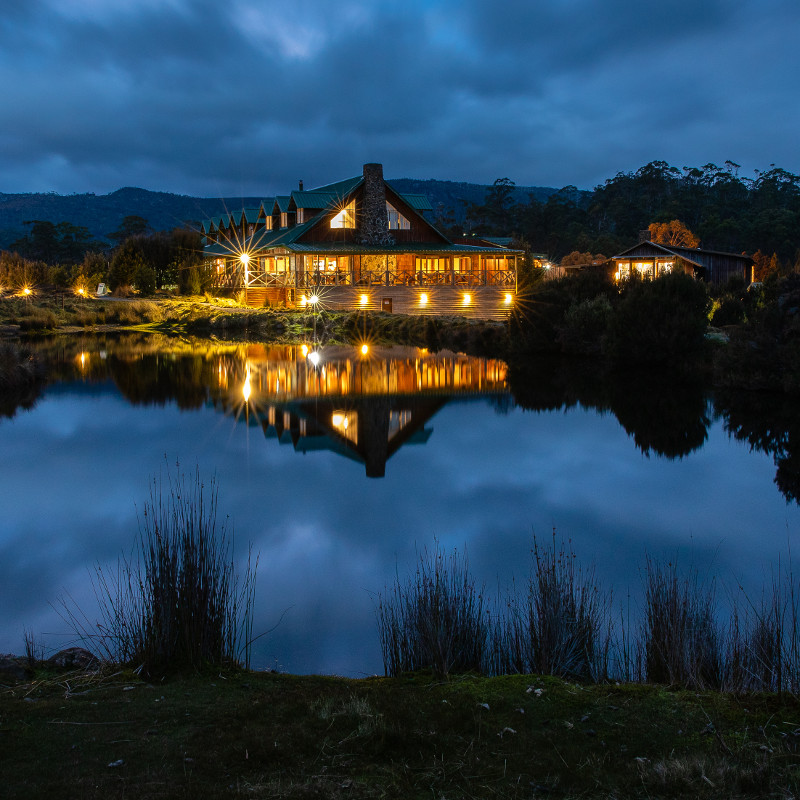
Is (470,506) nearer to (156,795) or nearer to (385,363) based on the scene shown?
(156,795)

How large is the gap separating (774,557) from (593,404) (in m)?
11.2

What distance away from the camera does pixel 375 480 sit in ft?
40.9

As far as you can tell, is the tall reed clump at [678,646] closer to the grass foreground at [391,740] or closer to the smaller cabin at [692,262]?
the grass foreground at [391,740]

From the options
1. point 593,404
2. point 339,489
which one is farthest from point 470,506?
point 593,404

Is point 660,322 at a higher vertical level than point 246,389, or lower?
higher

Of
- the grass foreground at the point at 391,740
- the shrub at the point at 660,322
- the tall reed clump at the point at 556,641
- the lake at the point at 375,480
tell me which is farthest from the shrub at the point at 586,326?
the grass foreground at the point at 391,740

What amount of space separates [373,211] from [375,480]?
109 ft

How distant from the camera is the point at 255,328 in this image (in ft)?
133

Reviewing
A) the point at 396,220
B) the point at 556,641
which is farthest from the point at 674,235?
the point at 556,641

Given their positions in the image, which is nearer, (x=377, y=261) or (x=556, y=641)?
(x=556, y=641)

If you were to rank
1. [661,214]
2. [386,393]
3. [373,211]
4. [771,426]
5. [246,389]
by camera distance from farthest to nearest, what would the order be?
[661,214] < [373,211] < [246,389] < [386,393] < [771,426]

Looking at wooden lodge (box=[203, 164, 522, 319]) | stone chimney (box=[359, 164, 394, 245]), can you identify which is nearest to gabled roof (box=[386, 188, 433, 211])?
wooden lodge (box=[203, 164, 522, 319])

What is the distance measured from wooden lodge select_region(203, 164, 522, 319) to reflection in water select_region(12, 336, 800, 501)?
32.6 feet

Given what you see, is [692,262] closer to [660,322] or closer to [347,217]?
[347,217]
